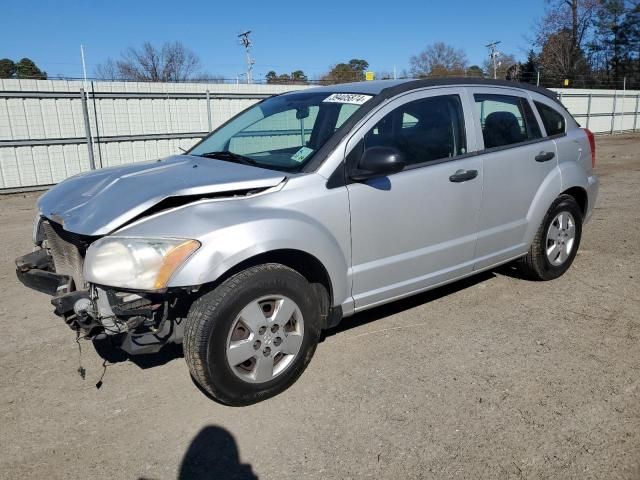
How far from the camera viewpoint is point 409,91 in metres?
3.70

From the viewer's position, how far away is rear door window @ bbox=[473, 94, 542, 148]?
4121 mm

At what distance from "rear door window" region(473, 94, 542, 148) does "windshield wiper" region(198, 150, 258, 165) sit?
179 centimetres

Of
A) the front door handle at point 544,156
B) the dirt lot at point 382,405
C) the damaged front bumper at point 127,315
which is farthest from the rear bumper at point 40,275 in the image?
the front door handle at point 544,156

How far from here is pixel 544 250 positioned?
4.68m

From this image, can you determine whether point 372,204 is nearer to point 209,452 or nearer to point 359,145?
point 359,145

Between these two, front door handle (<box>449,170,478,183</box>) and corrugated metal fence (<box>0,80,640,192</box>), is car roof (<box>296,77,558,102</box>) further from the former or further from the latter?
corrugated metal fence (<box>0,80,640,192</box>)

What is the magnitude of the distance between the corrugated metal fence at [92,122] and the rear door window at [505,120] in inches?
374

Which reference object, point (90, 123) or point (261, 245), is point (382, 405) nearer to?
point (261, 245)

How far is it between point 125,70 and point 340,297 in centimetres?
4195

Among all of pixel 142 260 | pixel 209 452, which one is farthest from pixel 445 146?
pixel 209 452

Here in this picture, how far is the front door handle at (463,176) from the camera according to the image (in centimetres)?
378

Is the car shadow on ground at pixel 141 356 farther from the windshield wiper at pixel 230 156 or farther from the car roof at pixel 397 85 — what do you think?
the car roof at pixel 397 85

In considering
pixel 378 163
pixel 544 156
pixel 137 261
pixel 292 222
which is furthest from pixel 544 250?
pixel 137 261

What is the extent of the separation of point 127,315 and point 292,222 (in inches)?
39.2
